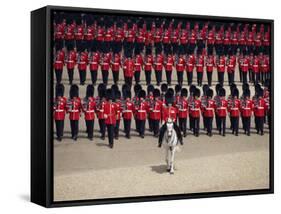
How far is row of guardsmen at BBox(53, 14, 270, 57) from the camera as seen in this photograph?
34.0ft

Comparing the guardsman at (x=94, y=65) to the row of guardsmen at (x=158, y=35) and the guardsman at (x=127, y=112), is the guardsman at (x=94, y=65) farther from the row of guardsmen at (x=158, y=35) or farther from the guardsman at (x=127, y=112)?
the guardsman at (x=127, y=112)

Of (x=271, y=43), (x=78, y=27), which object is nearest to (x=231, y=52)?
(x=271, y=43)

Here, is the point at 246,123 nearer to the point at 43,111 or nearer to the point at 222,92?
the point at 222,92

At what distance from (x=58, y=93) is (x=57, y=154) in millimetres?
702

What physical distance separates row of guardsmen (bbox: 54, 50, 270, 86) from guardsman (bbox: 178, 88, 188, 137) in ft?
0.53

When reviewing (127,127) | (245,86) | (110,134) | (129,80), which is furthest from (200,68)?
(110,134)

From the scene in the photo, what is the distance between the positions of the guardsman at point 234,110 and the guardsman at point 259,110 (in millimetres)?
279

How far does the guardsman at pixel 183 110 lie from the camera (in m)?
11.0

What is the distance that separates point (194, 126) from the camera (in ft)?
36.5

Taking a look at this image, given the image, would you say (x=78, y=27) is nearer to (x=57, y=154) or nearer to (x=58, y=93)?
(x=58, y=93)

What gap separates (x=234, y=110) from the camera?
37.4ft

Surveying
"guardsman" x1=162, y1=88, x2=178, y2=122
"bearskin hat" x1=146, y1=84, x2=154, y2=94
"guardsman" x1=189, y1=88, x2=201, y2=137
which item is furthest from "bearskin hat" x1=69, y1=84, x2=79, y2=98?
"guardsman" x1=189, y1=88, x2=201, y2=137

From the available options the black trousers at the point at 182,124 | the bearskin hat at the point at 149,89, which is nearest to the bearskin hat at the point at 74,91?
the bearskin hat at the point at 149,89

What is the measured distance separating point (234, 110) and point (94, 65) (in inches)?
80.4
